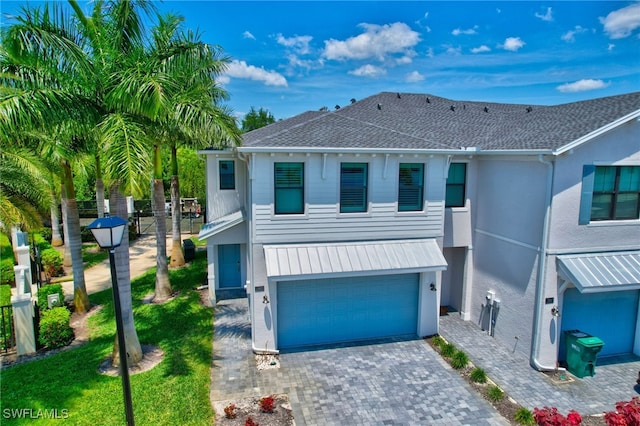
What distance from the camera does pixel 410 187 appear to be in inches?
498

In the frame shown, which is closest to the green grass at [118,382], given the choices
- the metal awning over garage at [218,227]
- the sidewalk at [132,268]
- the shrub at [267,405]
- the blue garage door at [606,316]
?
the shrub at [267,405]

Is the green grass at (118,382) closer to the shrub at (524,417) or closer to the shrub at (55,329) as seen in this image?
the shrub at (55,329)

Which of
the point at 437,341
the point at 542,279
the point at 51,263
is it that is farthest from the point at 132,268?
the point at 542,279

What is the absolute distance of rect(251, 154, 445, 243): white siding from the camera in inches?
453

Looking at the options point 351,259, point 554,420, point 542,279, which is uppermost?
point 351,259

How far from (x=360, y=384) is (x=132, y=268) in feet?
53.8

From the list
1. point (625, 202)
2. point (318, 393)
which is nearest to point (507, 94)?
point (625, 202)

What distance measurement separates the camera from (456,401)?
9773 millimetres

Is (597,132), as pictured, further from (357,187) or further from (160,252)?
(160,252)

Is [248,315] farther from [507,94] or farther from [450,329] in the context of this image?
[507,94]

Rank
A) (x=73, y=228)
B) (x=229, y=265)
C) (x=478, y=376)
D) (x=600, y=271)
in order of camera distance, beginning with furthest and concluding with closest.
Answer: (x=229, y=265) → (x=73, y=228) → (x=600, y=271) → (x=478, y=376)

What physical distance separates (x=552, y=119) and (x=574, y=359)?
846cm

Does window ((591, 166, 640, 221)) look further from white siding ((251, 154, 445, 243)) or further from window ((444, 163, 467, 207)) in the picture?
white siding ((251, 154, 445, 243))

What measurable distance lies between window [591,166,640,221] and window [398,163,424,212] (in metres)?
5.07
